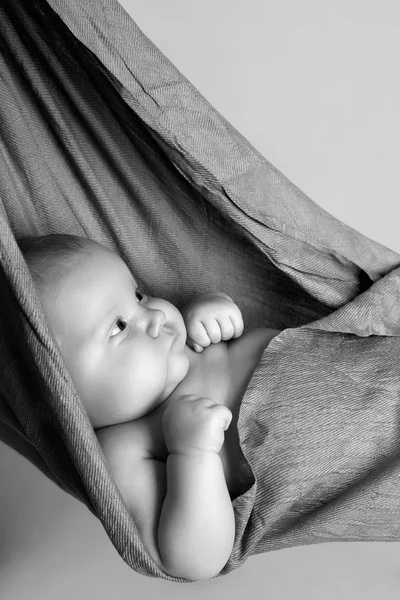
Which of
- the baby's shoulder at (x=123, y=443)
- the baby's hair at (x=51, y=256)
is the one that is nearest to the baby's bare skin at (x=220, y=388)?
the baby's shoulder at (x=123, y=443)

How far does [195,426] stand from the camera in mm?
926

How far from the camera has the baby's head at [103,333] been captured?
3.24ft

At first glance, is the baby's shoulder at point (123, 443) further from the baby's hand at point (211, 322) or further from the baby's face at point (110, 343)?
the baby's hand at point (211, 322)

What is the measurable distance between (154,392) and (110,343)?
80 millimetres

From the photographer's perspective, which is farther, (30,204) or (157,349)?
(30,204)

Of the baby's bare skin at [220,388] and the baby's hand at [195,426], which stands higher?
the baby's hand at [195,426]

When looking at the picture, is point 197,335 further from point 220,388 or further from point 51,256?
point 51,256

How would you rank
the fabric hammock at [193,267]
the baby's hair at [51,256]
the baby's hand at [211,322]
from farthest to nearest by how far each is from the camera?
the baby's hand at [211,322] < the baby's hair at [51,256] < the fabric hammock at [193,267]

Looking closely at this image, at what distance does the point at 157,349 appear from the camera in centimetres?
102

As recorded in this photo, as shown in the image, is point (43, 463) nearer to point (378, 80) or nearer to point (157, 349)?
point (157, 349)

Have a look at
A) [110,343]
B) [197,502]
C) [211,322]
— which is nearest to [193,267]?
[211,322]

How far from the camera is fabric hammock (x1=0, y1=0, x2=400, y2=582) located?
0.89 m

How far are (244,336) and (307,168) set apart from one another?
100 cm

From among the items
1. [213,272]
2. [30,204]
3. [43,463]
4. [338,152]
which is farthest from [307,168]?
[43,463]
